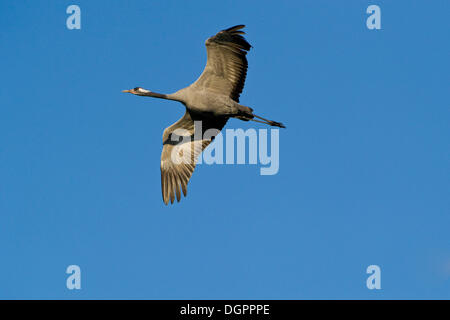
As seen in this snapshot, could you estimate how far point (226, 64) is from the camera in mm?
17078

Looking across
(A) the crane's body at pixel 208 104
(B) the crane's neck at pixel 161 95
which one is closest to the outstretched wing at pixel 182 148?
(A) the crane's body at pixel 208 104

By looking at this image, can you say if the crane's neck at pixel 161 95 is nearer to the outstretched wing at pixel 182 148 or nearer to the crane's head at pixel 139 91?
the crane's head at pixel 139 91

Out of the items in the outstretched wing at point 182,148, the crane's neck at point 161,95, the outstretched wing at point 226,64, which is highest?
the outstretched wing at point 226,64

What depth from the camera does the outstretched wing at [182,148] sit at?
720 inches

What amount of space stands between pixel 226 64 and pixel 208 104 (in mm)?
1133

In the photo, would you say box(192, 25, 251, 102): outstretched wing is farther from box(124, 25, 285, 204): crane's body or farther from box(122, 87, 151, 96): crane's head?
box(122, 87, 151, 96): crane's head

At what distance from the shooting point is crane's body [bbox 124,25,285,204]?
16.7 meters

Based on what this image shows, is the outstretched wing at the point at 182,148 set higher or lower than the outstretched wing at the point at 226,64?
lower

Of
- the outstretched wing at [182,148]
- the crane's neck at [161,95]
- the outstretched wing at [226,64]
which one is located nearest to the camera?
the outstretched wing at [226,64]

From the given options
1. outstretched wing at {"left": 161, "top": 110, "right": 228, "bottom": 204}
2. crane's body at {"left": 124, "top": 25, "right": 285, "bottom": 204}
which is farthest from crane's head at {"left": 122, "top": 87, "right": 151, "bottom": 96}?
outstretched wing at {"left": 161, "top": 110, "right": 228, "bottom": 204}

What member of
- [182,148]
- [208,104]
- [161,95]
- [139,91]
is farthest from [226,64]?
[182,148]
